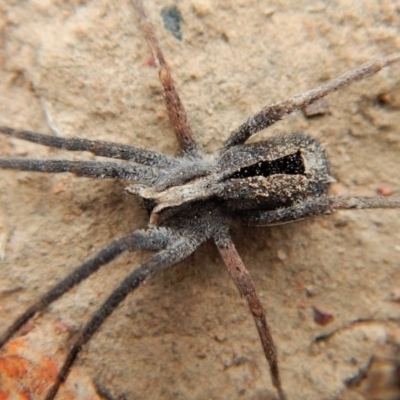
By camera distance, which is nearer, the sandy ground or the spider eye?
the spider eye

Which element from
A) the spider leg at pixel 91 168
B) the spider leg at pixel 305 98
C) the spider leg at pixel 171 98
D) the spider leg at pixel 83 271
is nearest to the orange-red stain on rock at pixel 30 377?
the spider leg at pixel 83 271

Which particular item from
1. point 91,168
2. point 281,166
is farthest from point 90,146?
point 281,166

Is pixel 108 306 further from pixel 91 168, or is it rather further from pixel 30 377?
pixel 91 168

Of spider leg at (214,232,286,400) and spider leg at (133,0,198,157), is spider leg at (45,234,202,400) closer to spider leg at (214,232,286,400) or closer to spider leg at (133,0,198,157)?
spider leg at (214,232,286,400)

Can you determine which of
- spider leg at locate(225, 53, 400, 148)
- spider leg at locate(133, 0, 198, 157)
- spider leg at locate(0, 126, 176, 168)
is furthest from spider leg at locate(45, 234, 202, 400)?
spider leg at locate(225, 53, 400, 148)

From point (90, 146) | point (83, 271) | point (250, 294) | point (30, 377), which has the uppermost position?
point (90, 146)

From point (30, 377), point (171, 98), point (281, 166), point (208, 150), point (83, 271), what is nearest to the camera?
point (83, 271)

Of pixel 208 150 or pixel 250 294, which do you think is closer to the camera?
pixel 250 294
